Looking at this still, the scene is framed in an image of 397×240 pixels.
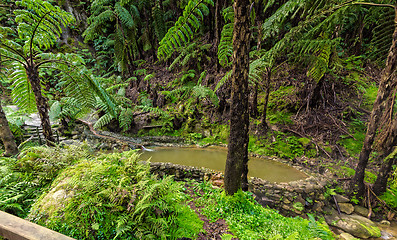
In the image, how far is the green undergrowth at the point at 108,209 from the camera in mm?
1241

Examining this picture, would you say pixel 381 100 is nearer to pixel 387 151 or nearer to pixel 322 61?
pixel 387 151

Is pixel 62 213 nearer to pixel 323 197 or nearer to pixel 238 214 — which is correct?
pixel 238 214

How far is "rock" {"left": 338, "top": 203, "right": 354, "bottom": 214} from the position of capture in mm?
3004

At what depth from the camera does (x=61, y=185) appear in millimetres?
1514

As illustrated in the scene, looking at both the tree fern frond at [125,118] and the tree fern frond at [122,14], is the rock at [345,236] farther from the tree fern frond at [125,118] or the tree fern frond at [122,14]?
the tree fern frond at [122,14]

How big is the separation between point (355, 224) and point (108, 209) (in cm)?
382

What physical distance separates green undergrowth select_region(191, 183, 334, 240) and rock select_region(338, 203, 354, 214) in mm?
1035

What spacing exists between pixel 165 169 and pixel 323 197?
135 inches

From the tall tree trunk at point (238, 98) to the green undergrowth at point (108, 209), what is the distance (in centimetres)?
110

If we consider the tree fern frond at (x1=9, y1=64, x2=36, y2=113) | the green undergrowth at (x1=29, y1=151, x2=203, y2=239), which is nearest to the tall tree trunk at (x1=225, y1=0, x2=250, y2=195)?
the green undergrowth at (x1=29, y1=151, x2=203, y2=239)

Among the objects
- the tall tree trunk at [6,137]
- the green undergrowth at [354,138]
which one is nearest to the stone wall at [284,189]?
the green undergrowth at [354,138]

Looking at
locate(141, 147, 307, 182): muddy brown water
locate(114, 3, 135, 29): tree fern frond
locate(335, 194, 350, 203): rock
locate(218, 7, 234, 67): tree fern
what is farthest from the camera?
locate(114, 3, 135, 29): tree fern frond

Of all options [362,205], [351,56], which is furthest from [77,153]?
[351,56]

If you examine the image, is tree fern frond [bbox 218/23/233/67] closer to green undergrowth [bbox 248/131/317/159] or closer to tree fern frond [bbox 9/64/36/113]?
tree fern frond [bbox 9/64/36/113]
